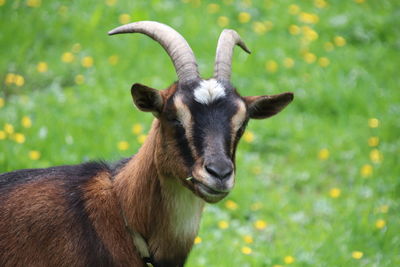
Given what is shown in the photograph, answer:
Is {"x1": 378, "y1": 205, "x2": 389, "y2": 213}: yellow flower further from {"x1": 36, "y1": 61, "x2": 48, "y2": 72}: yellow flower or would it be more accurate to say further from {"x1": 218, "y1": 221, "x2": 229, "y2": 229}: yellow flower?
{"x1": 36, "y1": 61, "x2": 48, "y2": 72}: yellow flower

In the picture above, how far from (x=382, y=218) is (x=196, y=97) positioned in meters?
3.03

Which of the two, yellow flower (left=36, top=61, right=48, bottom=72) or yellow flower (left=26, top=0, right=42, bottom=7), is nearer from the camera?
yellow flower (left=36, top=61, right=48, bottom=72)

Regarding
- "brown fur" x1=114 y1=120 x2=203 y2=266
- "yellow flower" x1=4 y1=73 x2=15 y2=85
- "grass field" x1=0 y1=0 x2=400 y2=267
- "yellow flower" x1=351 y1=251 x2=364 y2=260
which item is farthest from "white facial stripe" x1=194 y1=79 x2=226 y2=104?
"yellow flower" x1=4 y1=73 x2=15 y2=85

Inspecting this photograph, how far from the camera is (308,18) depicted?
9.48 meters

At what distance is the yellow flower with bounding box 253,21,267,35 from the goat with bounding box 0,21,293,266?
4896 millimetres

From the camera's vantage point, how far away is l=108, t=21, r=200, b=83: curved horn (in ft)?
12.7

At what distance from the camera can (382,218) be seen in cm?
604

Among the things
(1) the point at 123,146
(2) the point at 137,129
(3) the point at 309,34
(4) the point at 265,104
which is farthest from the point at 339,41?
(4) the point at 265,104

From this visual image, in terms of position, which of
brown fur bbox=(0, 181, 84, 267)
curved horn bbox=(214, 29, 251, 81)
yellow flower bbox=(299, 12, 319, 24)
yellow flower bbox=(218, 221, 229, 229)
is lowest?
yellow flower bbox=(299, 12, 319, 24)

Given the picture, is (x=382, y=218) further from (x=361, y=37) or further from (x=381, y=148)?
(x=361, y=37)

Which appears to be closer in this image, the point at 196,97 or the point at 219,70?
the point at 196,97

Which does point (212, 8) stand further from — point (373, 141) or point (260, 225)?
point (260, 225)

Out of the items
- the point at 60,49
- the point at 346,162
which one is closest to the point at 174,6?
the point at 60,49

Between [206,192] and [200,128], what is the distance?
35 centimetres
